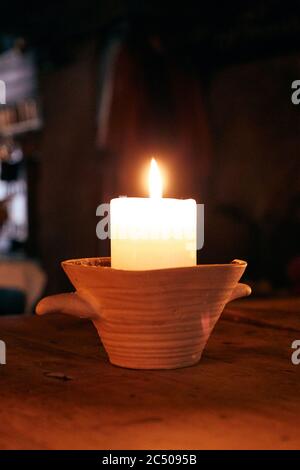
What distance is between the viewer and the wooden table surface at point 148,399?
0.55 m

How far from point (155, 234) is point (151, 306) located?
0.08 m

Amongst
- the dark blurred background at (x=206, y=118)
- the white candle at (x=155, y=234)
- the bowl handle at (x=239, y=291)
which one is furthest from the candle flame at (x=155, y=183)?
the dark blurred background at (x=206, y=118)

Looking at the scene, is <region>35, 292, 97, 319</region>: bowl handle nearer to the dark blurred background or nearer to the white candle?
the white candle

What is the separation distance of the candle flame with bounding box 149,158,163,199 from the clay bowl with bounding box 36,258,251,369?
0.12 m

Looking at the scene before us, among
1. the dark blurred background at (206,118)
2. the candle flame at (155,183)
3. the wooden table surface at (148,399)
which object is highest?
the dark blurred background at (206,118)

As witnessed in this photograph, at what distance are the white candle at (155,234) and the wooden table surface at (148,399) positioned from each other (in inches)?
5.0

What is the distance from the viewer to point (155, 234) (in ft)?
2.47

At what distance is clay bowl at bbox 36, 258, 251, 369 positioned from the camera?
72cm

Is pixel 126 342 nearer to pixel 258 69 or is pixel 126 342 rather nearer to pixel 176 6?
pixel 258 69

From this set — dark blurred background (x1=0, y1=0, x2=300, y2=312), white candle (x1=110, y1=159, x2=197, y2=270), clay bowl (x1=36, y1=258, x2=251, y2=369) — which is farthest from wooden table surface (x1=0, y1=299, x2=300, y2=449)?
dark blurred background (x1=0, y1=0, x2=300, y2=312)

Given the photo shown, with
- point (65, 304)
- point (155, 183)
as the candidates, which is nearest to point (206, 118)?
point (155, 183)

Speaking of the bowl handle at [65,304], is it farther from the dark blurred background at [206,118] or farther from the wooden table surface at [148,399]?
the dark blurred background at [206,118]

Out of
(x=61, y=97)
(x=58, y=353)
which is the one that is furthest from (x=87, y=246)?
(x=58, y=353)
